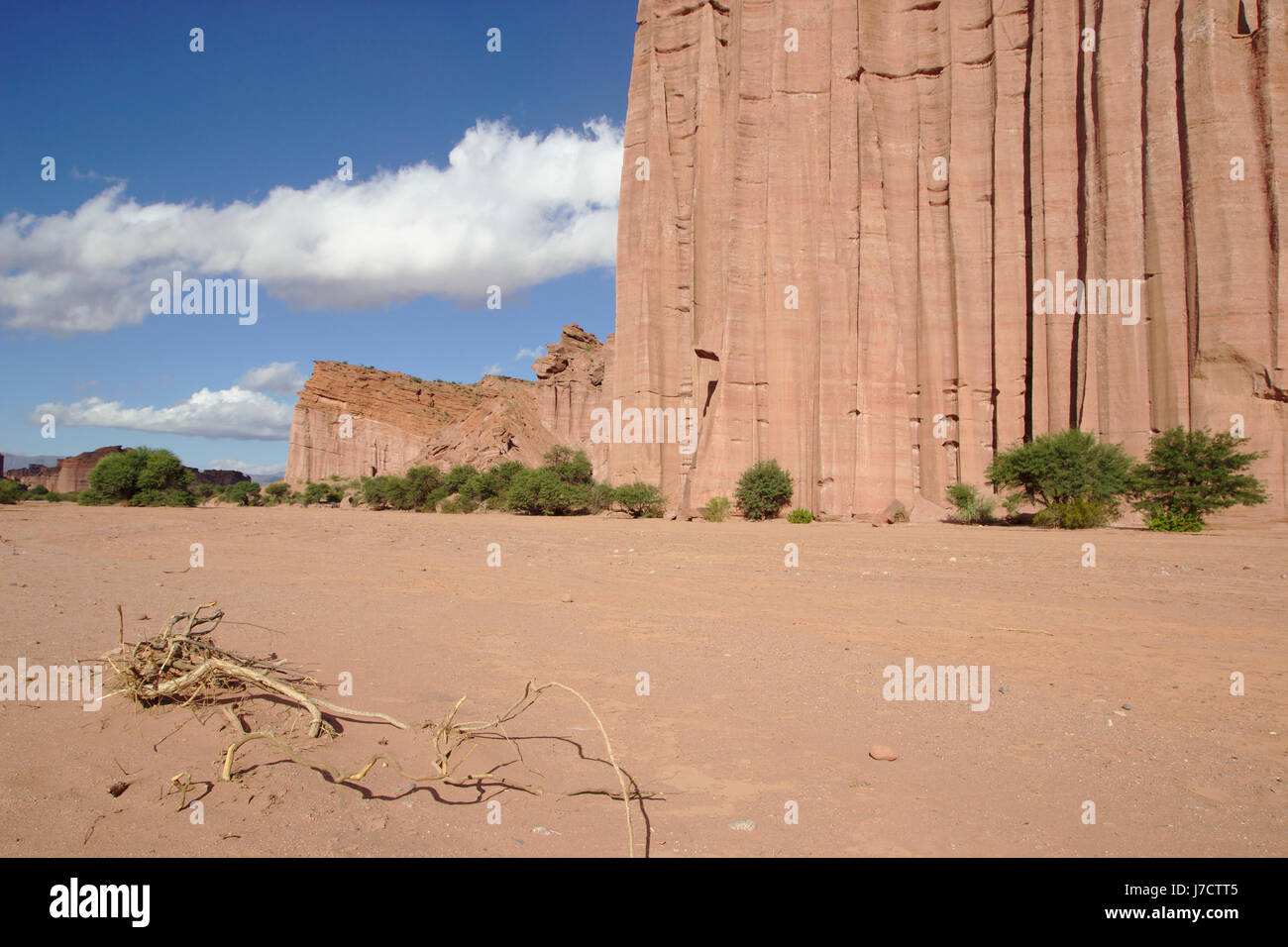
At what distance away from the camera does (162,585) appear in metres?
9.12

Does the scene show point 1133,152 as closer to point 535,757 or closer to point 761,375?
point 761,375

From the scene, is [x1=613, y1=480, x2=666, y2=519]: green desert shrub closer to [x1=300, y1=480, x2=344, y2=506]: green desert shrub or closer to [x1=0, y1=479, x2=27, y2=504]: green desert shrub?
[x1=300, y1=480, x2=344, y2=506]: green desert shrub

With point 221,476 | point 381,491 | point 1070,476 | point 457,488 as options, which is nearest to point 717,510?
point 1070,476

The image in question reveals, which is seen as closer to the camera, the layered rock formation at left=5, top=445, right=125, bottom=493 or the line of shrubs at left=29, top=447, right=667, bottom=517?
the line of shrubs at left=29, top=447, right=667, bottom=517

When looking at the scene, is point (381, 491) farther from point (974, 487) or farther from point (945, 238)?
point (945, 238)

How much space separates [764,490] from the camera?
29812 mm

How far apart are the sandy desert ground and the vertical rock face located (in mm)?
18949

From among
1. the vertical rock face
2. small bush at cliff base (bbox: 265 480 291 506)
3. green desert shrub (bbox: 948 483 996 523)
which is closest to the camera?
the vertical rock face

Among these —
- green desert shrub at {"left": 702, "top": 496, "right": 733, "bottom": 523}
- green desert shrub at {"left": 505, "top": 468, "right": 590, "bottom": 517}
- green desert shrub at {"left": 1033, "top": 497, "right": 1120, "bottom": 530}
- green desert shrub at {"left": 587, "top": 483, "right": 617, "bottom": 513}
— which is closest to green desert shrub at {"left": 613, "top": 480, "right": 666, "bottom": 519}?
green desert shrub at {"left": 587, "top": 483, "right": 617, "bottom": 513}

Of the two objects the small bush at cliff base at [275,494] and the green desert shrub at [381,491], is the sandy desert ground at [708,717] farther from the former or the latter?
the small bush at cliff base at [275,494]

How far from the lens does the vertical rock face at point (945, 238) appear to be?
2433 cm

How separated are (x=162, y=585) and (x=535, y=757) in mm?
7692

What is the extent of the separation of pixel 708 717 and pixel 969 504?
2601 cm

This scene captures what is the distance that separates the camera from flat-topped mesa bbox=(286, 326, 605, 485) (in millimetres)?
59781
